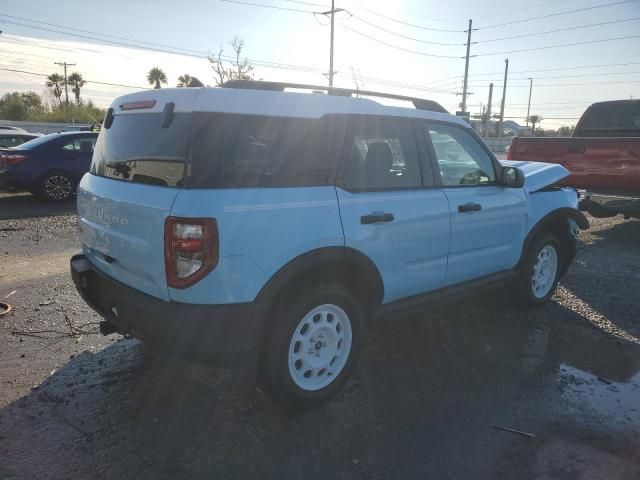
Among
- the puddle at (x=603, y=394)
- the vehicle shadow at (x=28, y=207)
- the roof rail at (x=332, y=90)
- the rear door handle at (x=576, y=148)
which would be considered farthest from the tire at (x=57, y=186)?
the puddle at (x=603, y=394)

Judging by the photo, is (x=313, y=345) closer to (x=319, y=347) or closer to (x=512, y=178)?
(x=319, y=347)

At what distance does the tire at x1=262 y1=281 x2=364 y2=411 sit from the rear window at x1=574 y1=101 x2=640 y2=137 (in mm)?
8502

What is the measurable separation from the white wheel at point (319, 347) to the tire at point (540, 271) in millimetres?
2284

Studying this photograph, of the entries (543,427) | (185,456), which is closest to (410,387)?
(543,427)

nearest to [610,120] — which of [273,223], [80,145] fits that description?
[273,223]

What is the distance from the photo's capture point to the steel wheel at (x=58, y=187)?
10.7m

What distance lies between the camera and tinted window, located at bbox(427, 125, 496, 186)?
387cm

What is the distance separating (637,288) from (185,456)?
5336 mm

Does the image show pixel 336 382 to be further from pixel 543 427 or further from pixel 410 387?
pixel 543 427

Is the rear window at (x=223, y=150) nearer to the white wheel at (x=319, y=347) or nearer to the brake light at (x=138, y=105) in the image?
the brake light at (x=138, y=105)

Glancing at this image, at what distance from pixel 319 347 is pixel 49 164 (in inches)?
379

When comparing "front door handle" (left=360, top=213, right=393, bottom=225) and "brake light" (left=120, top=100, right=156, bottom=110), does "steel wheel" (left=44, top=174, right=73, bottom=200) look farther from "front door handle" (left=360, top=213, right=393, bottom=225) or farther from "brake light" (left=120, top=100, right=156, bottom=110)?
"front door handle" (left=360, top=213, right=393, bottom=225)

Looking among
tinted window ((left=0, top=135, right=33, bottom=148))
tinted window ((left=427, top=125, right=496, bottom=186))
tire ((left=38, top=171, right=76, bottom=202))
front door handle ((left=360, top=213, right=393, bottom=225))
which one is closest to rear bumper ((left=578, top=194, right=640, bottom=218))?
tinted window ((left=427, top=125, right=496, bottom=186))

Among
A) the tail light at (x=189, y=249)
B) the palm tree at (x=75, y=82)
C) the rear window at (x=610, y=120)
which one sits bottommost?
the tail light at (x=189, y=249)
